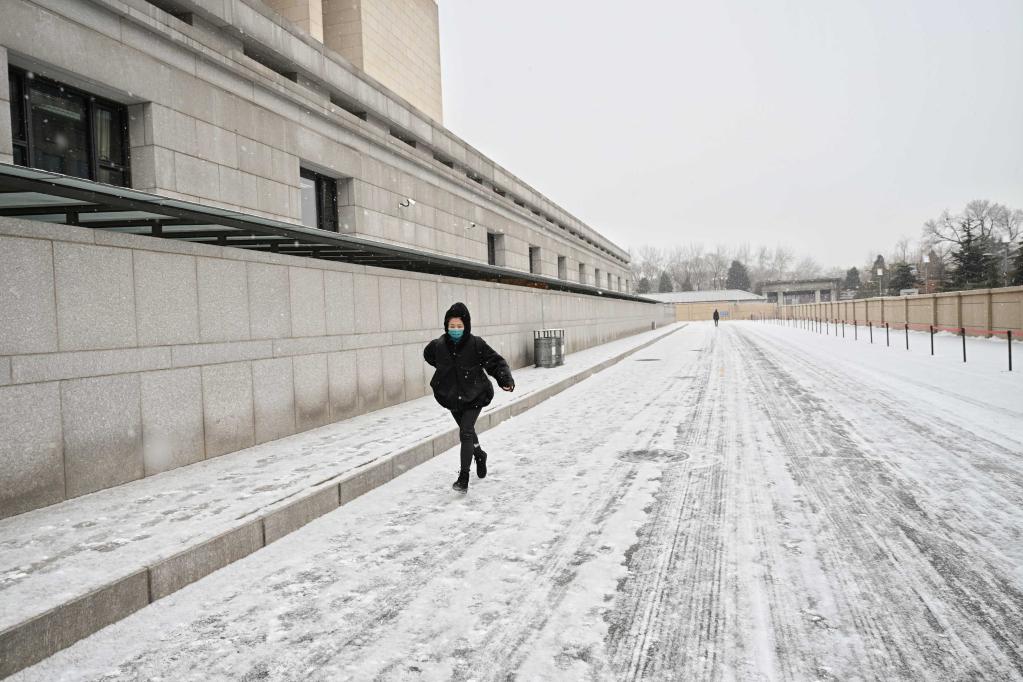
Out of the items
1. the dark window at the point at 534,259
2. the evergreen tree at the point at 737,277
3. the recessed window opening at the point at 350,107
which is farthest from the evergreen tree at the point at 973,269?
the evergreen tree at the point at 737,277

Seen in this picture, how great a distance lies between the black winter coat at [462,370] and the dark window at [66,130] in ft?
24.6

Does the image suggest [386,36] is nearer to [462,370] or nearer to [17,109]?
[17,109]

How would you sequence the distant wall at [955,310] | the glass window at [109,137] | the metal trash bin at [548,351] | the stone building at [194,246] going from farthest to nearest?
the distant wall at [955,310]
the metal trash bin at [548,351]
the glass window at [109,137]
the stone building at [194,246]

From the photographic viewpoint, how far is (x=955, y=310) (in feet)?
99.5

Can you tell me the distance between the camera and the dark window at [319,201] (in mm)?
14969

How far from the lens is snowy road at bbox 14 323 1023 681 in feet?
9.74

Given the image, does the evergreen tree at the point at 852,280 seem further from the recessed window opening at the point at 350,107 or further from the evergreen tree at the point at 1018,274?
the recessed window opening at the point at 350,107

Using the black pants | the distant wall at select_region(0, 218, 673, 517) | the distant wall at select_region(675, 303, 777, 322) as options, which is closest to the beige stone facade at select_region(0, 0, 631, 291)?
the distant wall at select_region(0, 218, 673, 517)

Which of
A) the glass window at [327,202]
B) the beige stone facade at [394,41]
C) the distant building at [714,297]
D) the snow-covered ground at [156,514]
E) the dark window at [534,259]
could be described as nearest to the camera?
the snow-covered ground at [156,514]

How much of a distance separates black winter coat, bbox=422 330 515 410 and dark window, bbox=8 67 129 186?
7.51 metres

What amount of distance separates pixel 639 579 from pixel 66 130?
10.9 m

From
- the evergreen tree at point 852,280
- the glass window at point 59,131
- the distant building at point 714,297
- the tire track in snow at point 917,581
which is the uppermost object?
the evergreen tree at point 852,280

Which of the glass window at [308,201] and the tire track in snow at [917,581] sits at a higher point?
the glass window at [308,201]

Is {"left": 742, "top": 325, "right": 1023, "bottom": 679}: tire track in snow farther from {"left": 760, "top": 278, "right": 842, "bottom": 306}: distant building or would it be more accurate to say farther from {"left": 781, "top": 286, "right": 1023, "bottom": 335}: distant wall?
{"left": 760, "top": 278, "right": 842, "bottom": 306}: distant building
